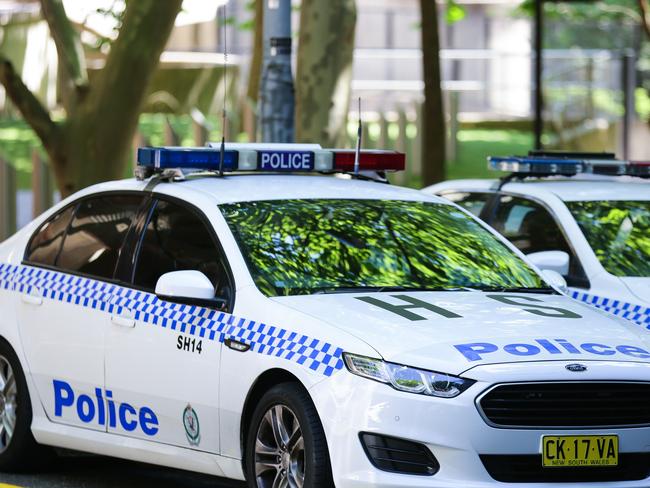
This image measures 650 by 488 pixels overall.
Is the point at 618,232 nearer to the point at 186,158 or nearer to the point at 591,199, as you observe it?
the point at 591,199

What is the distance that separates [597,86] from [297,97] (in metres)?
11.4

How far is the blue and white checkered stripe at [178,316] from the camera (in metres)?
6.21

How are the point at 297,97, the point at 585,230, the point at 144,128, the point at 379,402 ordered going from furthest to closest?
the point at 144,128, the point at 297,97, the point at 585,230, the point at 379,402

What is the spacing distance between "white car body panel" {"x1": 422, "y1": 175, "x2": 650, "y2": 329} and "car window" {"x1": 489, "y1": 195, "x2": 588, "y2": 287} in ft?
0.15

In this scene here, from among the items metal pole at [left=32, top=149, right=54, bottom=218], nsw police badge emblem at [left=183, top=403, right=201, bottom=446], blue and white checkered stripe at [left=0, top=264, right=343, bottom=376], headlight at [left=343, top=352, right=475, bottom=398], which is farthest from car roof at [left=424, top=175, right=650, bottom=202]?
metal pole at [left=32, top=149, right=54, bottom=218]

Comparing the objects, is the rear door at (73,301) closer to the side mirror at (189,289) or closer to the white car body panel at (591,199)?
the side mirror at (189,289)

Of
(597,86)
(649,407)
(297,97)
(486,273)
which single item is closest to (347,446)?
(649,407)

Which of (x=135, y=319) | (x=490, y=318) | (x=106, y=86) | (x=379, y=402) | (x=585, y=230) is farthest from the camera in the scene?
(x=106, y=86)

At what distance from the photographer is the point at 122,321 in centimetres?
739

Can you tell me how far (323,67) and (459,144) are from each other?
14829mm

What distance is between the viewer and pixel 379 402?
5.89 meters

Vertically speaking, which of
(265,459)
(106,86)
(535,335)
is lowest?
(265,459)

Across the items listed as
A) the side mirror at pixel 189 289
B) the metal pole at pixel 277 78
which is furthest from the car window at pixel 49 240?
the metal pole at pixel 277 78

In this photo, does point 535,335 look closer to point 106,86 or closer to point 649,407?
point 649,407
